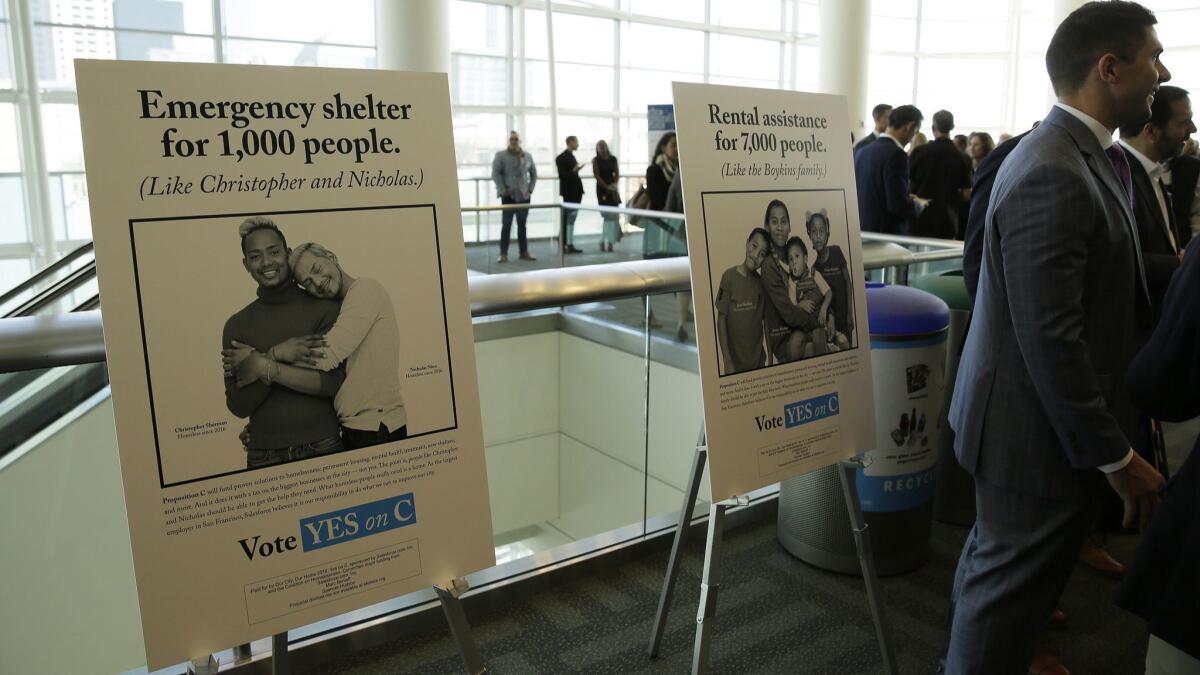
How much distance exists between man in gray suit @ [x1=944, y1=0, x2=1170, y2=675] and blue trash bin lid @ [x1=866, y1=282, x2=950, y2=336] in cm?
85

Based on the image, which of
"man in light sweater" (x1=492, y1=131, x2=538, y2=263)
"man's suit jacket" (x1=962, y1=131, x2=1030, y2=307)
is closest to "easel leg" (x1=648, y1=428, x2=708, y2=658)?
"man's suit jacket" (x1=962, y1=131, x2=1030, y2=307)

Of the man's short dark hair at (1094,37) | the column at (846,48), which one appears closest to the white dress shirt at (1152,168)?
the man's short dark hair at (1094,37)

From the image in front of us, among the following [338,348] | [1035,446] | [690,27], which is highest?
[690,27]

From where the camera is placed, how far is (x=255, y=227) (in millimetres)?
1496

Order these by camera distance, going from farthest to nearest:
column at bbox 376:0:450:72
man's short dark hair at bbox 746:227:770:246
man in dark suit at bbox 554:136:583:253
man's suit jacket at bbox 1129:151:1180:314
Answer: man in dark suit at bbox 554:136:583:253
column at bbox 376:0:450:72
man's suit jacket at bbox 1129:151:1180:314
man's short dark hair at bbox 746:227:770:246

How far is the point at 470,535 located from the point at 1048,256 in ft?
4.16

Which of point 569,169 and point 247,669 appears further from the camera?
point 569,169

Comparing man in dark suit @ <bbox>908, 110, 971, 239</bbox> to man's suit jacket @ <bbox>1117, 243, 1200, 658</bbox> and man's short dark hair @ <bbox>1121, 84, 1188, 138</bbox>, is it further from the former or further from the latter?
man's suit jacket @ <bbox>1117, 243, 1200, 658</bbox>

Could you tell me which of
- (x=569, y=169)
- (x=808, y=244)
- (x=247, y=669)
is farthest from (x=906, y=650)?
(x=569, y=169)

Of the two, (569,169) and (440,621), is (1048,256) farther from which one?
(569,169)

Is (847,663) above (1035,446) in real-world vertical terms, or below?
below

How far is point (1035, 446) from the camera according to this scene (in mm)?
1870

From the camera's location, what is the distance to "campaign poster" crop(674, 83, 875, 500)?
2.11 meters

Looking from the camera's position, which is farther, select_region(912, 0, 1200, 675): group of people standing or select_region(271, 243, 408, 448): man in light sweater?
select_region(912, 0, 1200, 675): group of people standing
